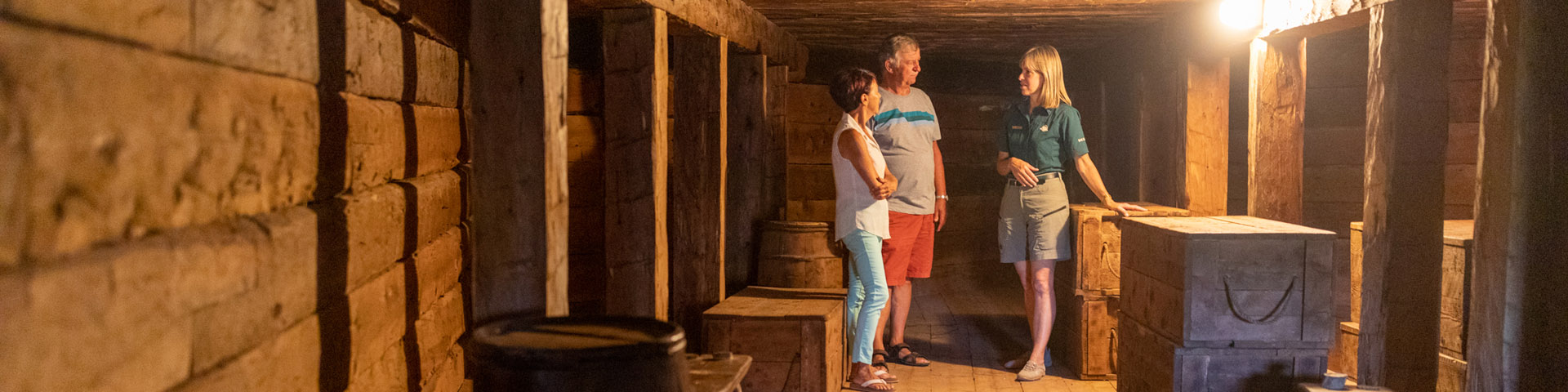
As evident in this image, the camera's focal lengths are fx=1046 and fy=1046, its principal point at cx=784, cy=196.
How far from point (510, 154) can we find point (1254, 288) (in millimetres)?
2731

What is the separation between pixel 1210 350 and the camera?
3.82 meters

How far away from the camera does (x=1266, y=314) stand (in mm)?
3771

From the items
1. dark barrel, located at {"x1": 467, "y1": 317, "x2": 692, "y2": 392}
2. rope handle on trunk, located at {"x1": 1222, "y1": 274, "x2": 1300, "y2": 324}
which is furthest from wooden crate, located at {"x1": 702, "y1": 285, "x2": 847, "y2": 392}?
dark barrel, located at {"x1": 467, "y1": 317, "x2": 692, "y2": 392}

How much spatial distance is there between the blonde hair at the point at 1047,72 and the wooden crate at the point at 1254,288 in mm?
1564

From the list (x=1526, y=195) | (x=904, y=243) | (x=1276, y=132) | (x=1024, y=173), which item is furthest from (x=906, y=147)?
(x=1526, y=195)

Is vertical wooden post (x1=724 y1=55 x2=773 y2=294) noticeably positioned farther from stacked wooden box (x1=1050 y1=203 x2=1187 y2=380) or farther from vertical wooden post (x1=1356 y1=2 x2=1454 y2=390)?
vertical wooden post (x1=1356 y1=2 x2=1454 y2=390)

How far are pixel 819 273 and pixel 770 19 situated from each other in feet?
5.62

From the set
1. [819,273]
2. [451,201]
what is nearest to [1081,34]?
[819,273]

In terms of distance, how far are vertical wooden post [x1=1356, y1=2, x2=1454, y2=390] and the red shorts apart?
1.96 m

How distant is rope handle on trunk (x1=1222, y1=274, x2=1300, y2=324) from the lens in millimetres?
3760

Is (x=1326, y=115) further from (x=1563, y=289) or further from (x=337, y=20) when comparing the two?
(x=337, y=20)

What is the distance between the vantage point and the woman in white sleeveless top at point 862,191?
185 inches

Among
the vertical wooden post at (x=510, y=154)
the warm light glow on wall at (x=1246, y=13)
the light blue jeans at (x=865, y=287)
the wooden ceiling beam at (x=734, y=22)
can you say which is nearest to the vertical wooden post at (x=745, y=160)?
the wooden ceiling beam at (x=734, y=22)

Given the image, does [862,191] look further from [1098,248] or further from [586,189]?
[586,189]
